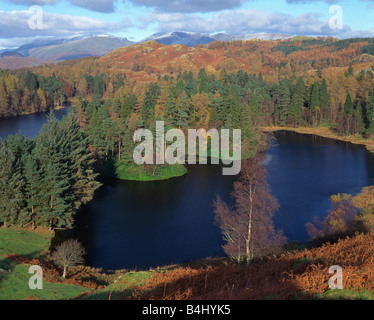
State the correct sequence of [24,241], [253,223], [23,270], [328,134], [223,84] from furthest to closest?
[223,84]
[328,134]
[24,241]
[253,223]
[23,270]

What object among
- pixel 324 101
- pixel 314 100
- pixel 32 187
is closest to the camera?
pixel 32 187

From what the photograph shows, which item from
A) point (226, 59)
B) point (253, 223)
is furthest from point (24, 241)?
point (226, 59)

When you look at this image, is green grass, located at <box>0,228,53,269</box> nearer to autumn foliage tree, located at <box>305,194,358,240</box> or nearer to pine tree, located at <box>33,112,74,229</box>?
pine tree, located at <box>33,112,74,229</box>

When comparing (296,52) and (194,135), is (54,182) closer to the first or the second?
(194,135)

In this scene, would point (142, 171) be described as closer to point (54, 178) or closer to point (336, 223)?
point (54, 178)

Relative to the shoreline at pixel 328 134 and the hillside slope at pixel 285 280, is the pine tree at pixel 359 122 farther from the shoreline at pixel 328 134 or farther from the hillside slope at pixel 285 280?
the hillside slope at pixel 285 280

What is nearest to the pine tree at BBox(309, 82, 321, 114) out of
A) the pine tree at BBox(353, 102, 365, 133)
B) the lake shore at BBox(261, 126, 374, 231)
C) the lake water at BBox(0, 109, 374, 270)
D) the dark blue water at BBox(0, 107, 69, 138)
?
the lake shore at BBox(261, 126, 374, 231)

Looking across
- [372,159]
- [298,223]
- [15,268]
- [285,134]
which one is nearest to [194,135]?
[285,134]
